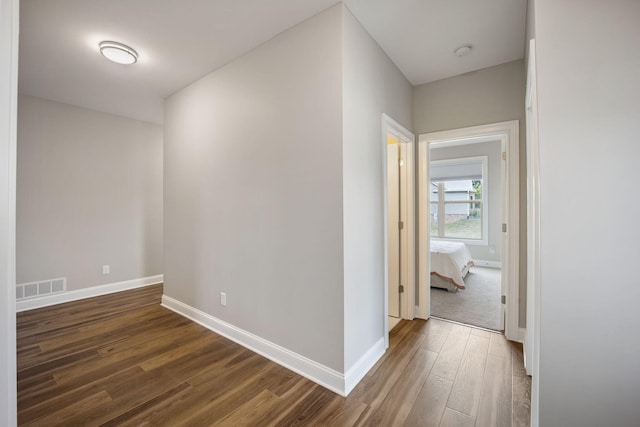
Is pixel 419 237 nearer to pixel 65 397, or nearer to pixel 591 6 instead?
pixel 591 6

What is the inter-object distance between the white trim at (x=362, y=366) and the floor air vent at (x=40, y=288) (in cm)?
424

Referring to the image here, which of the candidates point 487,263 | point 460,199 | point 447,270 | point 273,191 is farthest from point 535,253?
point 460,199

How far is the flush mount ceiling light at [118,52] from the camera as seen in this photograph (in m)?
2.42

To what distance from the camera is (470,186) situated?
637 centimetres

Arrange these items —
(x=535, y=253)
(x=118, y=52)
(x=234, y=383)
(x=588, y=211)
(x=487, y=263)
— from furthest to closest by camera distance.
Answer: (x=487, y=263)
(x=118, y=52)
(x=234, y=383)
(x=535, y=253)
(x=588, y=211)

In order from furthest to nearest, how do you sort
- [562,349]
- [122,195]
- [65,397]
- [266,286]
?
[122,195]
[266,286]
[65,397]
[562,349]

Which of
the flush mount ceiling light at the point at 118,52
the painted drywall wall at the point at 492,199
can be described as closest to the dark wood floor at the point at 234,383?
the flush mount ceiling light at the point at 118,52

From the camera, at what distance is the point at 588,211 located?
117 cm

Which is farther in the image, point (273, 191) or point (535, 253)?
point (273, 191)

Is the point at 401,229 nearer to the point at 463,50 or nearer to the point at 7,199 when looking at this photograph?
the point at 463,50

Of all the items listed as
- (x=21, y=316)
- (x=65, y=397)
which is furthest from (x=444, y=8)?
(x=21, y=316)

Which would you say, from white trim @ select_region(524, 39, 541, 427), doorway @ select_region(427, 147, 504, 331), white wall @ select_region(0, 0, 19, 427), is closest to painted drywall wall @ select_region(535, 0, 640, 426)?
white trim @ select_region(524, 39, 541, 427)

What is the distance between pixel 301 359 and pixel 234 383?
0.52 meters

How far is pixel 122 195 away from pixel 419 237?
457cm
